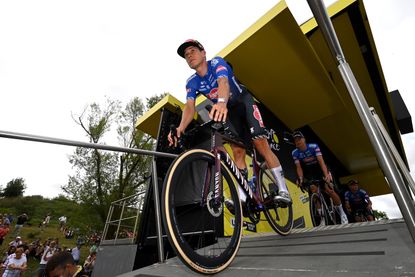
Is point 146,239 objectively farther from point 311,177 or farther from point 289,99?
point 289,99

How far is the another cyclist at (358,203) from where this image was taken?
779 cm

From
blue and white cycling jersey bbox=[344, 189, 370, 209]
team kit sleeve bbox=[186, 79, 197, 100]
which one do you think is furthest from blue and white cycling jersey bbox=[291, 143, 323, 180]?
team kit sleeve bbox=[186, 79, 197, 100]

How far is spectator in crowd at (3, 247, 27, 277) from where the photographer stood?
25.7 feet

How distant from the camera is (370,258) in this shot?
53.1 inches

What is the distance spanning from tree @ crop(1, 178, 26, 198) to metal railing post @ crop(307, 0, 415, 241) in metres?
63.1

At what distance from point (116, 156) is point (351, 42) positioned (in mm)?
15574

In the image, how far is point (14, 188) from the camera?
48.6 metres

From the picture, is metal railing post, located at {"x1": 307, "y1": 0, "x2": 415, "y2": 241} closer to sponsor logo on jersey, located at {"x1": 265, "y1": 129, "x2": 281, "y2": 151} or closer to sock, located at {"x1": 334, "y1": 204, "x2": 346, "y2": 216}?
sock, located at {"x1": 334, "y1": 204, "x2": 346, "y2": 216}

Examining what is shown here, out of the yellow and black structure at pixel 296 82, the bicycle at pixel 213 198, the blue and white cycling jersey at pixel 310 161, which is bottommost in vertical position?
the bicycle at pixel 213 198

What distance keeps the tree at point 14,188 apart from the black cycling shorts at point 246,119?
202 ft

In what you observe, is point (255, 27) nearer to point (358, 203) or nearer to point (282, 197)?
point (282, 197)

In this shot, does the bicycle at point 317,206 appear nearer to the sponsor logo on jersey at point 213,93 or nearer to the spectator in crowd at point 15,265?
the sponsor logo on jersey at point 213,93

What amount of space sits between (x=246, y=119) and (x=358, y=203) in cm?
738

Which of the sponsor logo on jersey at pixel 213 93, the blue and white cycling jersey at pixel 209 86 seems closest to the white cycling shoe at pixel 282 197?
the blue and white cycling jersey at pixel 209 86
